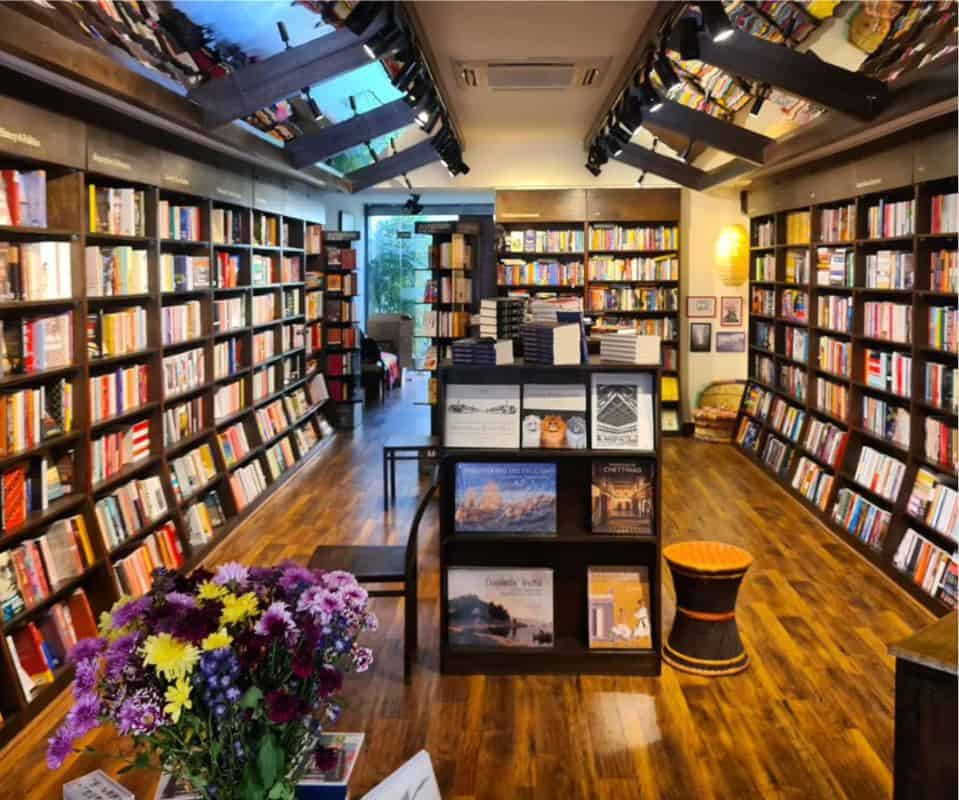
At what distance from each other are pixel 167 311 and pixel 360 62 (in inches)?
76.8

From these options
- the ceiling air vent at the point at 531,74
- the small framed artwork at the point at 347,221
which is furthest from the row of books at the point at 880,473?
the small framed artwork at the point at 347,221

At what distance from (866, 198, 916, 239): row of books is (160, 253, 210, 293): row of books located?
4.60m

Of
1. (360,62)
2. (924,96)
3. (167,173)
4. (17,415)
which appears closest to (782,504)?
(924,96)

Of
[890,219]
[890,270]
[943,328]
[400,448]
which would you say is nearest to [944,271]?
[943,328]

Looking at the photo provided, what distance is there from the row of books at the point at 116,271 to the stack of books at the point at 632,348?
103 inches

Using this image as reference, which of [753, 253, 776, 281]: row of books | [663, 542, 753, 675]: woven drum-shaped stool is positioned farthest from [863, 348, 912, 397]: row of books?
[753, 253, 776, 281]: row of books

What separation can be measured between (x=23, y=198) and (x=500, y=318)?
2.34 metres

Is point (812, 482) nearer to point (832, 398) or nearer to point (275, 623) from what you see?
point (832, 398)

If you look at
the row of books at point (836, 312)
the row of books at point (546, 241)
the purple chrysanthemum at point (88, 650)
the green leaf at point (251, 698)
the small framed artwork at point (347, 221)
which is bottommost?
the green leaf at point (251, 698)

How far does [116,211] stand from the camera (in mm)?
5449

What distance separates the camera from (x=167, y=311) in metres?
6.34

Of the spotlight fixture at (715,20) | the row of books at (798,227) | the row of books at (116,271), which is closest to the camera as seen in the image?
the spotlight fixture at (715,20)

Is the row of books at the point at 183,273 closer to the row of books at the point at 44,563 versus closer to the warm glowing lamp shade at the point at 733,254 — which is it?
the row of books at the point at 44,563

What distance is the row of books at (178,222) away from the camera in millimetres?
6137
